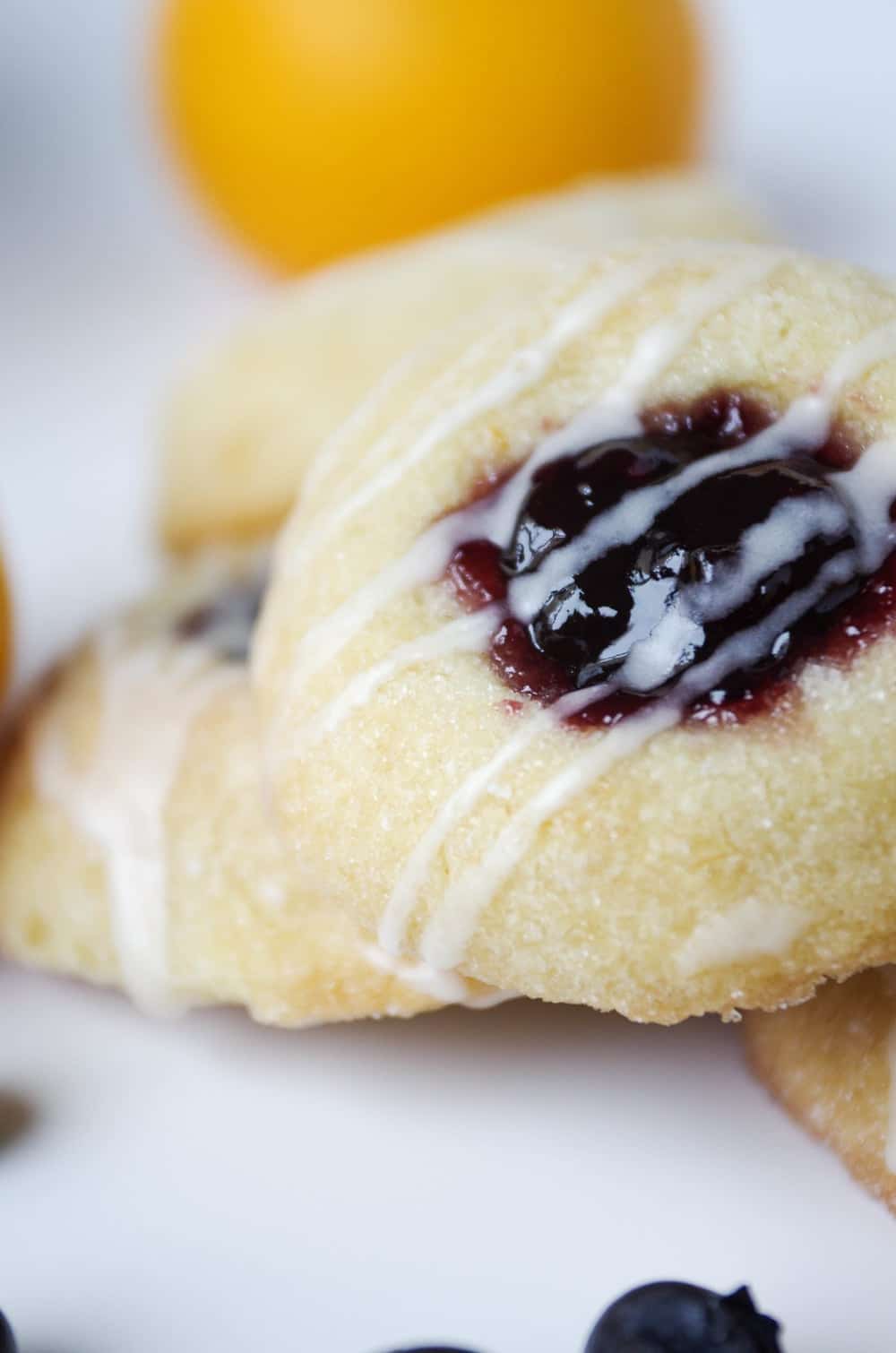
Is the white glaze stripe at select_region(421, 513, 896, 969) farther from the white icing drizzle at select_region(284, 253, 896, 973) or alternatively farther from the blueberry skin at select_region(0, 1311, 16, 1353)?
the blueberry skin at select_region(0, 1311, 16, 1353)

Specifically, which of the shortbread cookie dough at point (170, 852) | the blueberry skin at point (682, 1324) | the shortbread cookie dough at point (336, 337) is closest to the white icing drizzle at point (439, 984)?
the shortbread cookie dough at point (170, 852)

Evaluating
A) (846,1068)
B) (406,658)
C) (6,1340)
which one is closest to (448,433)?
(406,658)

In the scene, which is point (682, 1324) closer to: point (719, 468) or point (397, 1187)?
point (397, 1187)

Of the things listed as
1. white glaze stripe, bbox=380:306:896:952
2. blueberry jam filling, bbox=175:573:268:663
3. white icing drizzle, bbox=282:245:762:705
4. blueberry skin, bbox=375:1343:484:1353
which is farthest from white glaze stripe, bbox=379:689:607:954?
blueberry jam filling, bbox=175:573:268:663

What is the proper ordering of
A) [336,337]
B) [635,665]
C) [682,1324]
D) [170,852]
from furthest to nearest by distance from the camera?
[336,337] → [170,852] → [635,665] → [682,1324]

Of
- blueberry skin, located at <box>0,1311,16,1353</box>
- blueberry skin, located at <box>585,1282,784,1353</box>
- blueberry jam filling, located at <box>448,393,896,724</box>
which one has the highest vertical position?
blueberry jam filling, located at <box>448,393,896,724</box>

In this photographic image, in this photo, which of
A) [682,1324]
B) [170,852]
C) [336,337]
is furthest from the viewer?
[336,337]

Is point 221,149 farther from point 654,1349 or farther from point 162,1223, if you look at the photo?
point 654,1349
